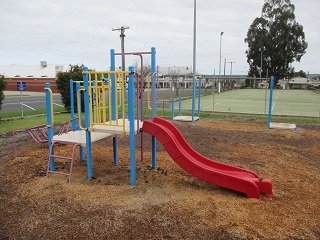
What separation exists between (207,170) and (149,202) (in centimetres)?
112

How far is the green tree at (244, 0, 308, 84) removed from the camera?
5550cm

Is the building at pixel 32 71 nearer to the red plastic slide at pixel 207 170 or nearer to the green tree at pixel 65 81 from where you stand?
the green tree at pixel 65 81

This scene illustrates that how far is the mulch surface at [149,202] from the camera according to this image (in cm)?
346

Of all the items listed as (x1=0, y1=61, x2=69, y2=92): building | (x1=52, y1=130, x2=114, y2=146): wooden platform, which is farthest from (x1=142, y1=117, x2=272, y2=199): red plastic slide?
(x1=0, y1=61, x2=69, y2=92): building

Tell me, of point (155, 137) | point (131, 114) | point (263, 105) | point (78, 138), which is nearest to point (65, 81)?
point (78, 138)

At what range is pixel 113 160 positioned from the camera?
21.5ft

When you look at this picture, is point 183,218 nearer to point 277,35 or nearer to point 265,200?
point 265,200

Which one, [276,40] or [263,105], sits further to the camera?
[276,40]

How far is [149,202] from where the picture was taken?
4188 mm

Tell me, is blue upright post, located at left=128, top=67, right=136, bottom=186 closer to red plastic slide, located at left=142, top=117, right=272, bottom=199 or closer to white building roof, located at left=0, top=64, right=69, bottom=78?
red plastic slide, located at left=142, top=117, right=272, bottom=199

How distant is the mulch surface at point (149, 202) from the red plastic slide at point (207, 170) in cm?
19

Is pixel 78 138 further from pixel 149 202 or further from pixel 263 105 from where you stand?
pixel 263 105

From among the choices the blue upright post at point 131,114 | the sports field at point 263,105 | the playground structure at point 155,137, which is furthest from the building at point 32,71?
the blue upright post at point 131,114

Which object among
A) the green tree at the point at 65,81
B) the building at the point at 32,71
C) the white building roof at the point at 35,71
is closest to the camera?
the green tree at the point at 65,81
